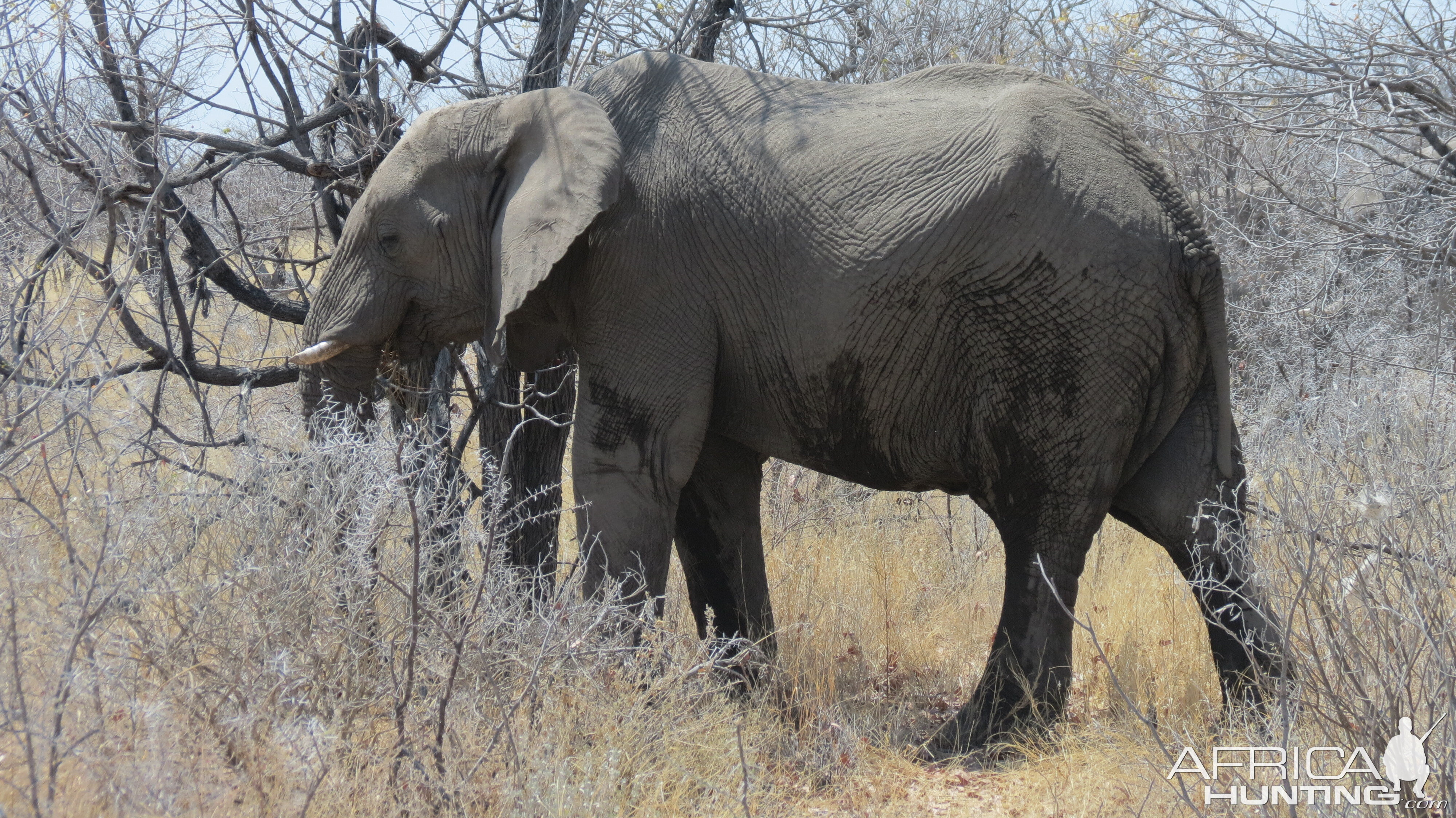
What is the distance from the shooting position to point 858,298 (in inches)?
170

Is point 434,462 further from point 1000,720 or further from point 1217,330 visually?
point 1217,330

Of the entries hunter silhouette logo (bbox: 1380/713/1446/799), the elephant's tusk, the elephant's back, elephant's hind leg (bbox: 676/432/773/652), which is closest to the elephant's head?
the elephant's tusk

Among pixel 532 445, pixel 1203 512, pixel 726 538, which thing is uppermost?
pixel 532 445

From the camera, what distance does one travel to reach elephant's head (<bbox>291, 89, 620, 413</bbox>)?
4.54 m

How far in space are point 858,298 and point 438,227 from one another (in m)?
1.63

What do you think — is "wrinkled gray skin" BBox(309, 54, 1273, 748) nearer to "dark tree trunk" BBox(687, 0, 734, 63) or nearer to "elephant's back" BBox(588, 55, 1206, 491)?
"elephant's back" BBox(588, 55, 1206, 491)

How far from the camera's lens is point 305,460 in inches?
143

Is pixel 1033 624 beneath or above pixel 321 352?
beneath

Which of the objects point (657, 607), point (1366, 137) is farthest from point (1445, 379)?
point (657, 607)

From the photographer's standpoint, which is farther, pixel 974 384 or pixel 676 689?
pixel 974 384

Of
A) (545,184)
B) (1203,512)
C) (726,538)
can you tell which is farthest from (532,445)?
(1203,512)

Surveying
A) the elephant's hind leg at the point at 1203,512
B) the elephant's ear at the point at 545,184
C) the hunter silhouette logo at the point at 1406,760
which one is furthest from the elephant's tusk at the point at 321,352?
the hunter silhouette logo at the point at 1406,760

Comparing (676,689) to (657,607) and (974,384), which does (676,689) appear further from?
(974,384)

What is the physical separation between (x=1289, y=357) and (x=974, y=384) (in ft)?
16.2
